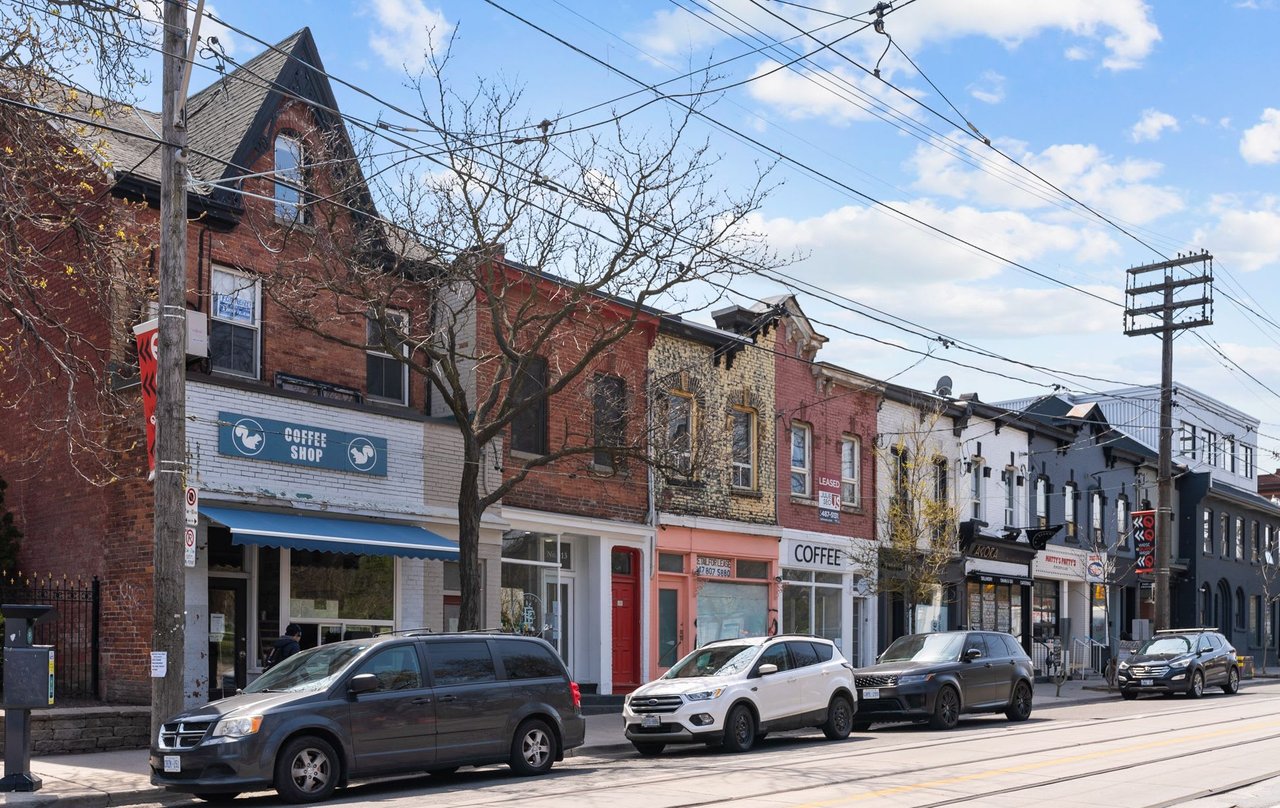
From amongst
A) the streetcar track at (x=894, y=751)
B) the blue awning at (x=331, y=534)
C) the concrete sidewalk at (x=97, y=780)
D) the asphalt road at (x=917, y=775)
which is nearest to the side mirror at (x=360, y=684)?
the asphalt road at (x=917, y=775)

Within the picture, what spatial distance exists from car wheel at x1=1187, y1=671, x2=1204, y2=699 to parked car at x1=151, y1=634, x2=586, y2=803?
20242mm

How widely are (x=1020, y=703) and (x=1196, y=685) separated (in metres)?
9.83

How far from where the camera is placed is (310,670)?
13.8 m

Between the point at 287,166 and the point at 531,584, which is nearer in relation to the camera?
the point at 287,166

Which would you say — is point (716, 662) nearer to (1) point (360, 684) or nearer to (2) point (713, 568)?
(1) point (360, 684)

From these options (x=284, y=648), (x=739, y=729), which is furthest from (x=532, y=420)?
(x=739, y=729)

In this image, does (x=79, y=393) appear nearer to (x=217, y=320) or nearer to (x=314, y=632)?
(x=217, y=320)

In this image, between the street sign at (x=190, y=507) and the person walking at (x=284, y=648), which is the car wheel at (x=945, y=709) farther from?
the street sign at (x=190, y=507)

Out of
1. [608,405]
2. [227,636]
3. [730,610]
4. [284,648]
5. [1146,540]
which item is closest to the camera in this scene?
[284,648]

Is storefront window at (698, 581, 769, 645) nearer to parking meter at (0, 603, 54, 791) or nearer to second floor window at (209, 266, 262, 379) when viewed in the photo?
second floor window at (209, 266, 262, 379)

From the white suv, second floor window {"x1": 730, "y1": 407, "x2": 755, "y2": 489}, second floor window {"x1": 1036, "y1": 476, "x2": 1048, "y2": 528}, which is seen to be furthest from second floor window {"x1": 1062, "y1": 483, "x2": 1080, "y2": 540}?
A: the white suv

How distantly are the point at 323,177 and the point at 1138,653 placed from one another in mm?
22112

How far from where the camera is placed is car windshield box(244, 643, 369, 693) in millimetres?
13461

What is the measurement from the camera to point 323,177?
67.6 ft
